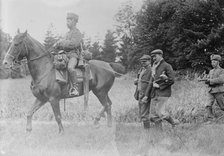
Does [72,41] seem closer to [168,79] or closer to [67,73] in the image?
[67,73]

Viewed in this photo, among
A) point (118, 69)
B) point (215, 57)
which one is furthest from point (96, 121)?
point (215, 57)

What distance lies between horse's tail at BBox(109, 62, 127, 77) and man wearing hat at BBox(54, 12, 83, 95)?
94 centimetres

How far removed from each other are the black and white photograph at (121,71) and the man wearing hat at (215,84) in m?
0.02

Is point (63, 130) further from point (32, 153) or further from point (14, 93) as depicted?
point (14, 93)

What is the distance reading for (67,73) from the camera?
6.80 meters

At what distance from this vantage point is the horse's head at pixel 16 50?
6.02 meters

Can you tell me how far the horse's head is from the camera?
6.02 metres

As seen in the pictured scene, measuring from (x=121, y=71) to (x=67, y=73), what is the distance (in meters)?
1.23

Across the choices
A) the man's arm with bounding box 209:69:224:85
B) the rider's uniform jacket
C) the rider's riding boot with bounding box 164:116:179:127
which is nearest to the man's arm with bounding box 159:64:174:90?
the rider's riding boot with bounding box 164:116:179:127

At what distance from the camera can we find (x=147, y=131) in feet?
19.9

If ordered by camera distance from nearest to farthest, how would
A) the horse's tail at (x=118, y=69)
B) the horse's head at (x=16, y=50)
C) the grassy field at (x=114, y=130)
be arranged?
the grassy field at (x=114, y=130) → the horse's head at (x=16, y=50) → the horse's tail at (x=118, y=69)

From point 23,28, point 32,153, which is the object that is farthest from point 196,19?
point 32,153

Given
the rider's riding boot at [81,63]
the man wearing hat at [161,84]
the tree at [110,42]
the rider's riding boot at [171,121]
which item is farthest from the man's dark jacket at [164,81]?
the rider's riding boot at [81,63]

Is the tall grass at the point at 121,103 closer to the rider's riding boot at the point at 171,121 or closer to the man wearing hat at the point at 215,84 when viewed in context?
the man wearing hat at the point at 215,84
